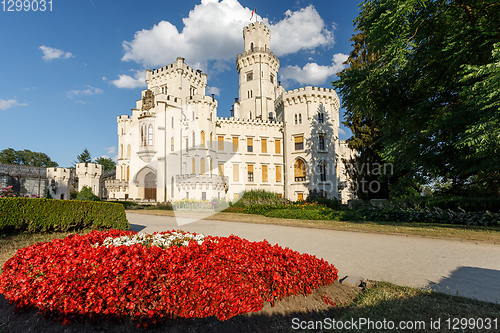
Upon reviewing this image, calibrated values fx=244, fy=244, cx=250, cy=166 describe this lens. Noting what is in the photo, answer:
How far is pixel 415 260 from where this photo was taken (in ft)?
20.7

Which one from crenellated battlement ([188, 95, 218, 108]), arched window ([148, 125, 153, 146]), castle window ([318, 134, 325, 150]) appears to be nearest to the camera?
crenellated battlement ([188, 95, 218, 108])

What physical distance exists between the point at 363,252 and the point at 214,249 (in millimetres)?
5279

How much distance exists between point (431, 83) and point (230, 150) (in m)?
25.3

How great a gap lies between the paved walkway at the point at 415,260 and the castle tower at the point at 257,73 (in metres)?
33.4

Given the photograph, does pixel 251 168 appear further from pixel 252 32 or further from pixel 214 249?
pixel 214 249

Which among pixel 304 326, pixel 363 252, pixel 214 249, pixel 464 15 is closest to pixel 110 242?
pixel 214 249

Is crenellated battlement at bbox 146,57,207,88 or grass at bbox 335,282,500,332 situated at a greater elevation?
crenellated battlement at bbox 146,57,207,88

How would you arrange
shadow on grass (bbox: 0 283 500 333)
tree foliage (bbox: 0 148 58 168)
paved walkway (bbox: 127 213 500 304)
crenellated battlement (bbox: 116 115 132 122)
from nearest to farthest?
shadow on grass (bbox: 0 283 500 333) < paved walkway (bbox: 127 213 500 304) < crenellated battlement (bbox: 116 115 132 122) < tree foliage (bbox: 0 148 58 168)

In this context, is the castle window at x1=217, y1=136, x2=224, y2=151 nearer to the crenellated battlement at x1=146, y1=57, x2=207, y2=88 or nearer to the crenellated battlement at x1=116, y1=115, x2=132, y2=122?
the crenellated battlement at x1=146, y1=57, x2=207, y2=88

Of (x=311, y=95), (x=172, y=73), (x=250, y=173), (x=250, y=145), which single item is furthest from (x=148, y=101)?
(x=311, y=95)

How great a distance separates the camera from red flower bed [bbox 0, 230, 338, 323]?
313cm

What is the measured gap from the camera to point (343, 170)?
35750 millimetres

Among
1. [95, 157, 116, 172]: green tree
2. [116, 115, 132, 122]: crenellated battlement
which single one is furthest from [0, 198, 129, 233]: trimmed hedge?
[95, 157, 116, 172]: green tree

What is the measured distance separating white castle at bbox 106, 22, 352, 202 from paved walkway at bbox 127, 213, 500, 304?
2273 centimetres
